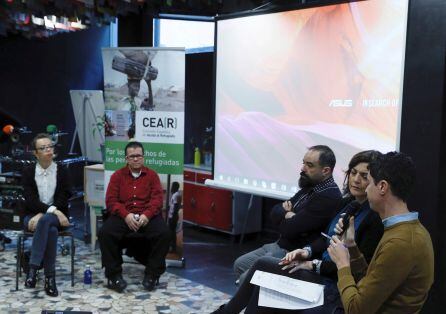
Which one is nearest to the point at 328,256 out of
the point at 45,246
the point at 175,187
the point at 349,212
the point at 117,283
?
the point at 349,212

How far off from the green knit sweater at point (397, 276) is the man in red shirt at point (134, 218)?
2.36m

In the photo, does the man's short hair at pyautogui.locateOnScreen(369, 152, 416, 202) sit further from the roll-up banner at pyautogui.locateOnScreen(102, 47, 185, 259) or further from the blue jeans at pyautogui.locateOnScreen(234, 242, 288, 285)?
the roll-up banner at pyautogui.locateOnScreen(102, 47, 185, 259)

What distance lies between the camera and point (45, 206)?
4031 millimetres

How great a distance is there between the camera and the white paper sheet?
2.34 meters

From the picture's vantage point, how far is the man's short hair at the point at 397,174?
73.3 inches

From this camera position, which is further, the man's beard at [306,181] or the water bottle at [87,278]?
the water bottle at [87,278]

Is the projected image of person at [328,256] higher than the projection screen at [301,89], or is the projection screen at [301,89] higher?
the projection screen at [301,89]

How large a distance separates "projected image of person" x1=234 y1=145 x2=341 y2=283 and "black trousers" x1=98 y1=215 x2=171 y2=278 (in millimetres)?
1143

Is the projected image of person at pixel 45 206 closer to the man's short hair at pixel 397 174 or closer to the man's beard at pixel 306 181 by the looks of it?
the man's beard at pixel 306 181

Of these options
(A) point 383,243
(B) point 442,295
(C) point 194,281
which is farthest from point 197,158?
(A) point 383,243

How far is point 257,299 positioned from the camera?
2570mm

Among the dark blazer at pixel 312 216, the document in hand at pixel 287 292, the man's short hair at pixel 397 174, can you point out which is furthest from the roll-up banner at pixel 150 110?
the man's short hair at pixel 397 174

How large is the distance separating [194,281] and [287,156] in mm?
1326

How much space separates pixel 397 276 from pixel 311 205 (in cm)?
113
